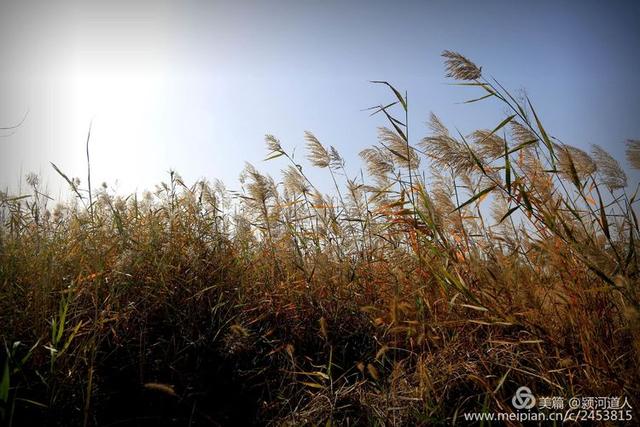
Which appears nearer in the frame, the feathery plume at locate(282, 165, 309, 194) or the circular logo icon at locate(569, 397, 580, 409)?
the circular logo icon at locate(569, 397, 580, 409)

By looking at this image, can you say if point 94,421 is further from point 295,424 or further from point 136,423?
point 295,424

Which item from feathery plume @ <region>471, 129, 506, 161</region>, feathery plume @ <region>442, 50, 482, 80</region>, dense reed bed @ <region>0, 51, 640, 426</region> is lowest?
dense reed bed @ <region>0, 51, 640, 426</region>

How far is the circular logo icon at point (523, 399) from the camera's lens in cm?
139

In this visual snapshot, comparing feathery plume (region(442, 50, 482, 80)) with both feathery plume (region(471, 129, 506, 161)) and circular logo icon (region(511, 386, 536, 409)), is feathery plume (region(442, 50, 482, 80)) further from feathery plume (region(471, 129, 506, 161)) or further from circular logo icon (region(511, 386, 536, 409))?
circular logo icon (region(511, 386, 536, 409))

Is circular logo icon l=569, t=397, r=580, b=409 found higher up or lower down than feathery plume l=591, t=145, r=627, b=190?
lower down

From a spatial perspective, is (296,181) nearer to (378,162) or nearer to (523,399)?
(378,162)

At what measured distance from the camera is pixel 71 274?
202 cm

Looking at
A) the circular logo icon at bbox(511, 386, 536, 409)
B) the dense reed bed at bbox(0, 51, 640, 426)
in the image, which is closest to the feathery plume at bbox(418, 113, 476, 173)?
the dense reed bed at bbox(0, 51, 640, 426)

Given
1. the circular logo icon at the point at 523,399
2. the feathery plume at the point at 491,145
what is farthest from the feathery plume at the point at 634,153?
the circular logo icon at the point at 523,399

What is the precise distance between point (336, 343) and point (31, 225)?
7.58 feet

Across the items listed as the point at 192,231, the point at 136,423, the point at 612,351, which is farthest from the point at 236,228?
the point at 612,351

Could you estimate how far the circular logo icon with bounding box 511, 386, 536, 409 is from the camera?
4.58 feet

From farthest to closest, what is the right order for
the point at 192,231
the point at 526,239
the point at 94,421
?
the point at 192,231, the point at 526,239, the point at 94,421

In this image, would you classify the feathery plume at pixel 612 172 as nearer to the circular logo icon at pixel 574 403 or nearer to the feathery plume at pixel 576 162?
the feathery plume at pixel 576 162
